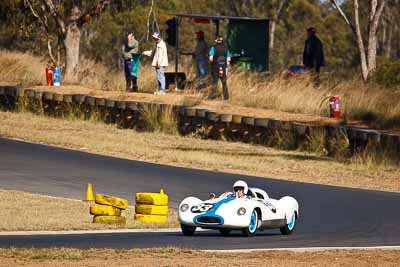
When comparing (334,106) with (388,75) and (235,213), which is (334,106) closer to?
(388,75)

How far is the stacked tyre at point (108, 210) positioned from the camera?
15797mm

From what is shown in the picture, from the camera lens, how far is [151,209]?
16.4m

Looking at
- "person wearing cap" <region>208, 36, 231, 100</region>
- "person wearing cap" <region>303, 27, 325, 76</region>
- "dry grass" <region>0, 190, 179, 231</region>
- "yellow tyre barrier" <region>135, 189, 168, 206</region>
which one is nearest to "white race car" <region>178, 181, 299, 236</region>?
"yellow tyre barrier" <region>135, 189, 168, 206</region>

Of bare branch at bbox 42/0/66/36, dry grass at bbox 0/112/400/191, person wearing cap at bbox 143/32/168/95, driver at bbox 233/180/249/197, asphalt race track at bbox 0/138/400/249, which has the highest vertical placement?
bare branch at bbox 42/0/66/36

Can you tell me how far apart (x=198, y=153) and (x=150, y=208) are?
10.6 meters

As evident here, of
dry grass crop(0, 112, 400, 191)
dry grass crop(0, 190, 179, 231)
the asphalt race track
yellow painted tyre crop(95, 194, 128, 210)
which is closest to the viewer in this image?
the asphalt race track

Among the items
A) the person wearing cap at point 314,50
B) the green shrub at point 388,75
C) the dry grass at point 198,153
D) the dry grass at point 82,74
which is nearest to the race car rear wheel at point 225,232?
the dry grass at point 198,153

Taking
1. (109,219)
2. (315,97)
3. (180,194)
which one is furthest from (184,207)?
(315,97)

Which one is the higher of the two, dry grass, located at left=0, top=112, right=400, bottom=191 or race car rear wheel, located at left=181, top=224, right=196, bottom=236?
race car rear wheel, located at left=181, top=224, right=196, bottom=236

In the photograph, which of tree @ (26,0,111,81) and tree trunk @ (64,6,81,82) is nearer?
tree @ (26,0,111,81)

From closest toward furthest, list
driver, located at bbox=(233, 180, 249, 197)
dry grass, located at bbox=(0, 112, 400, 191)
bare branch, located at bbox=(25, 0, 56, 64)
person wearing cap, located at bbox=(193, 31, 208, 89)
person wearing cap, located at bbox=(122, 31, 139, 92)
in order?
driver, located at bbox=(233, 180, 249, 197) < dry grass, located at bbox=(0, 112, 400, 191) < person wearing cap, located at bbox=(193, 31, 208, 89) < person wearing cap, located at bbox=(122, 31, 139, 92) < bare branch, located at bbox=(25, 0, 56, 64)

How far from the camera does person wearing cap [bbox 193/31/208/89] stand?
34719 mm

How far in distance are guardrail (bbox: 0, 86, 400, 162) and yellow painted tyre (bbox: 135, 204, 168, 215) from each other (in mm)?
10160

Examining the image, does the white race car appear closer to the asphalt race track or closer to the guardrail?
the asphalt race track
